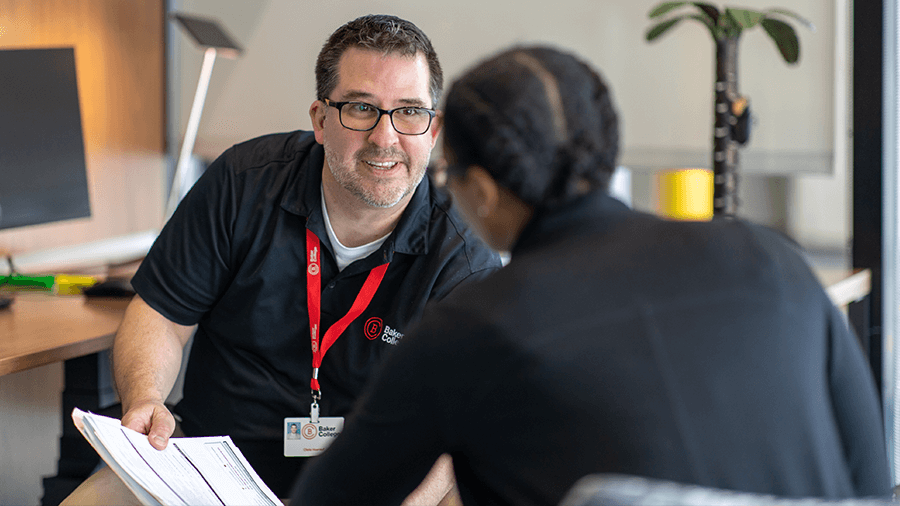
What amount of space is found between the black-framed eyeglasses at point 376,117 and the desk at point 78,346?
0.63m

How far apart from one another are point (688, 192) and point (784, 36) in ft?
1.62

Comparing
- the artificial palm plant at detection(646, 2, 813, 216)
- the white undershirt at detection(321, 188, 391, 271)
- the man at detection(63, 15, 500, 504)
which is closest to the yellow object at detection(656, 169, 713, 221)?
the artificial palm plant at detection(646, 2, 813, 216)

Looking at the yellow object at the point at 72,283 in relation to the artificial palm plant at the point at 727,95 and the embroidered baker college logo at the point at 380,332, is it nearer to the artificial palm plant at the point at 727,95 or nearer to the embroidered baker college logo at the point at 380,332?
the embroidered baker college logo at the point at 380,332

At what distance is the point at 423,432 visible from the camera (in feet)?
2.38

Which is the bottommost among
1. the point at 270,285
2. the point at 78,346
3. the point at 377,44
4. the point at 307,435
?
the point at 307,435

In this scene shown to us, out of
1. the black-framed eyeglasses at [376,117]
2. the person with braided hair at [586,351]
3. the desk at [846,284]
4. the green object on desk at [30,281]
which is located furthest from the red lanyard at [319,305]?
the desk at [846,284]

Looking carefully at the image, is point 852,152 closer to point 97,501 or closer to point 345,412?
point 345,412

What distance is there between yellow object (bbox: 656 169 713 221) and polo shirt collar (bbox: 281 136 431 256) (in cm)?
110

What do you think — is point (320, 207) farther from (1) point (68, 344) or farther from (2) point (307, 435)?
(1) point (68, 344)

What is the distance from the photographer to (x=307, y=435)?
1396 millimetres

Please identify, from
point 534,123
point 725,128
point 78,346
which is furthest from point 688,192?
point 534,123

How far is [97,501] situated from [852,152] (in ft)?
7.05

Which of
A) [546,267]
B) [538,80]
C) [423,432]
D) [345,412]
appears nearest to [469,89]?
[538,80]

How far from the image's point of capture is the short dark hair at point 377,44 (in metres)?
1.40
